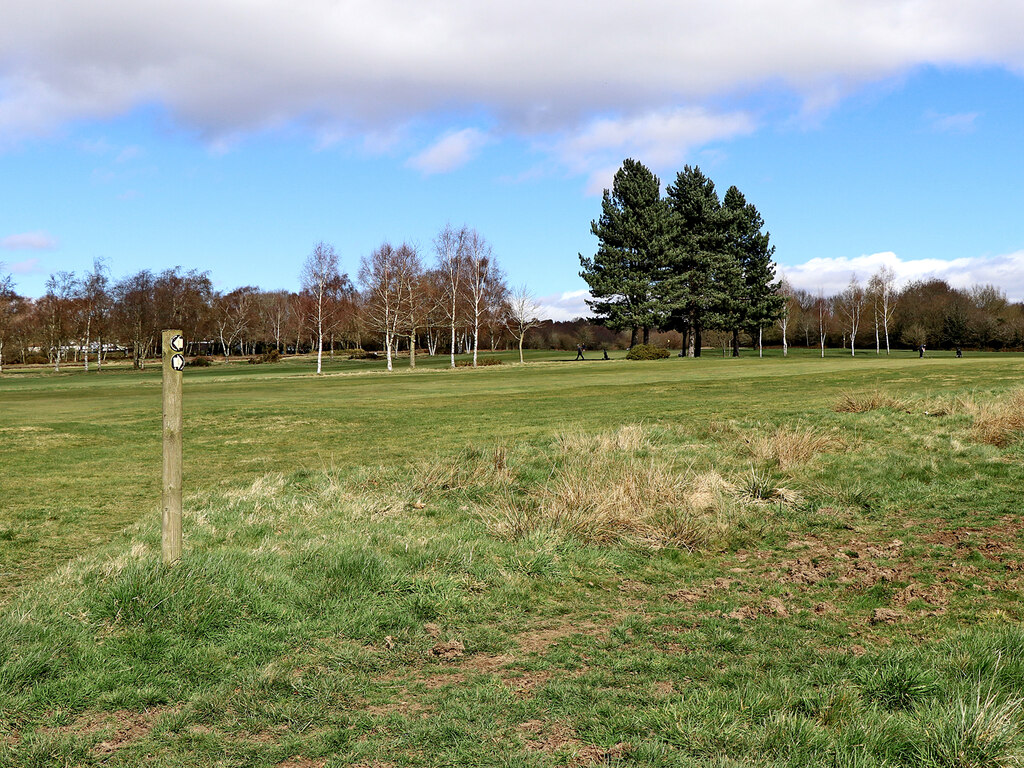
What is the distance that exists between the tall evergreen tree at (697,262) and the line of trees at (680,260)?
10 centimetres

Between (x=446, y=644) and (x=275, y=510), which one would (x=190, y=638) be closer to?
(x=446, y=644)

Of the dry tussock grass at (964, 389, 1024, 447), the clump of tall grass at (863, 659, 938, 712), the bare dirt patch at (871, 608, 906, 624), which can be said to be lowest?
the bare dirt patch at (871, 608, 906, 624)

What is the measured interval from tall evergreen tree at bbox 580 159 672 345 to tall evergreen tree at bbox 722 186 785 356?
23.3 ft

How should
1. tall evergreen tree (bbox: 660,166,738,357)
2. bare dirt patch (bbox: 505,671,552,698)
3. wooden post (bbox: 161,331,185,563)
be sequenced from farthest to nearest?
tall evergreen tree (bbox: 660,166,738,357)
wooden post (bbox: 161,331,185,563)
bare dirt patch (bbox: 505,671,552,698)

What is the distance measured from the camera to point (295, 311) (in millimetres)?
104375

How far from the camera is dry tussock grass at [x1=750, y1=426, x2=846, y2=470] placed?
44.0 feet

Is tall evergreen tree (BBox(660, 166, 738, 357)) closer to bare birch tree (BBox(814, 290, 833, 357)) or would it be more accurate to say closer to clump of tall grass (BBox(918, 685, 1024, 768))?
bare birch tree (BBox(814, 290, 833, 357))

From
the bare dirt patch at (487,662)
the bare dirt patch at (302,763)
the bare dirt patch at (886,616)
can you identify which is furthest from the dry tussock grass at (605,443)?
the bare dirt patch at (302,763)

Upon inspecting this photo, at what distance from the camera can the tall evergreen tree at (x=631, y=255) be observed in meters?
71.3

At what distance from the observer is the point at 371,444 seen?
60.9 ft

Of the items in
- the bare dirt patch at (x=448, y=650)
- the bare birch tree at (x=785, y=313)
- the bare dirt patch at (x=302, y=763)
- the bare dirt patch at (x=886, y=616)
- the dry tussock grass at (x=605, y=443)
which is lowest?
the bare dirt patch at (x=448, y=650)

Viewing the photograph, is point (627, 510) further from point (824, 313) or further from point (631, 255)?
point (824, 313)

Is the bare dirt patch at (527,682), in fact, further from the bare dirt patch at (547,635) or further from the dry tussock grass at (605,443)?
the dry tussock grass at (605,443)

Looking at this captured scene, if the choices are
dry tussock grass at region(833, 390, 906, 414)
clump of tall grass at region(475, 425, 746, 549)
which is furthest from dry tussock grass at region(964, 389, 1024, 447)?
clump of tall grass at region(475, 425, 746, 549)
